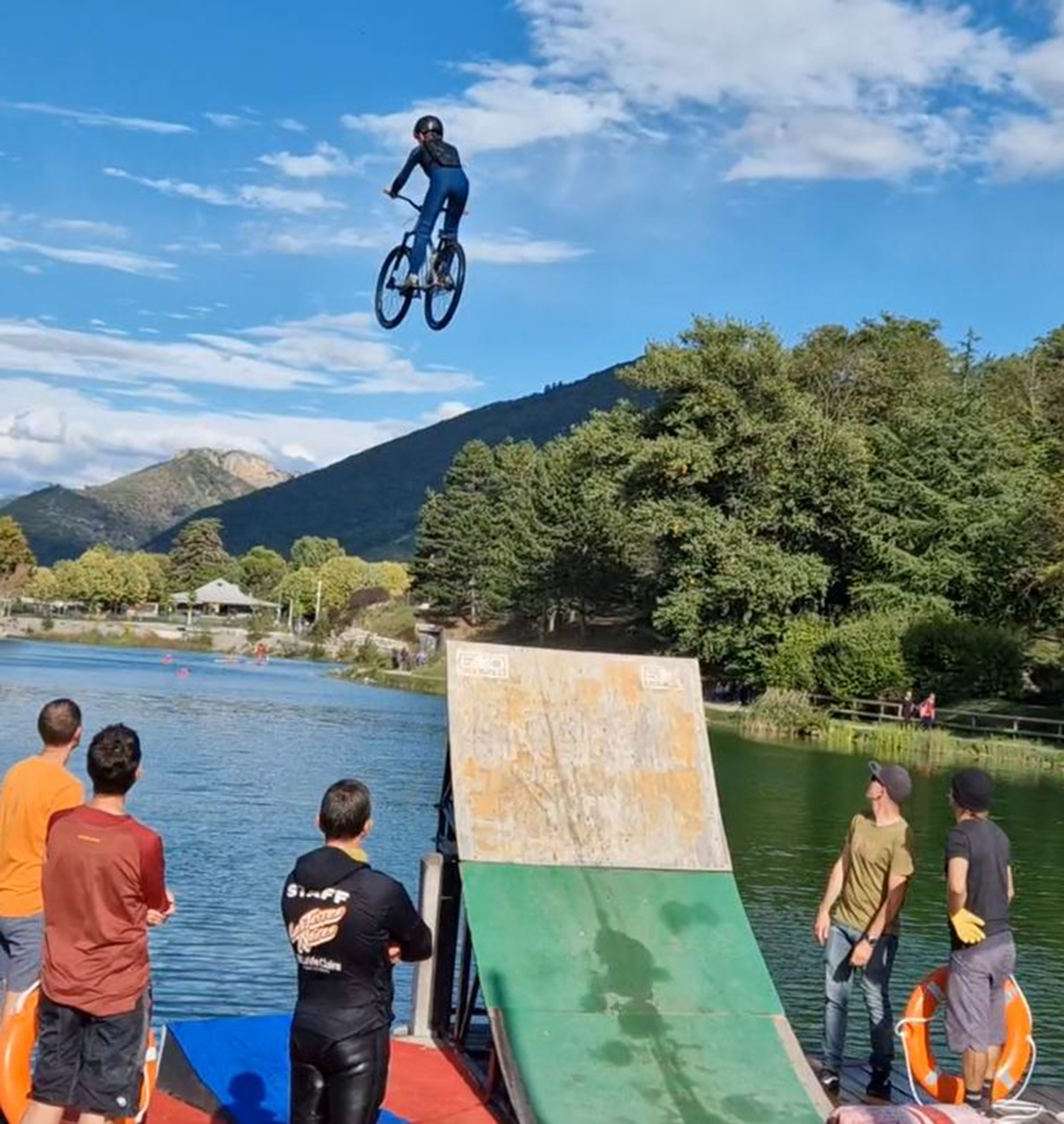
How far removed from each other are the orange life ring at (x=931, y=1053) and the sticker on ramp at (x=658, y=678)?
2318 mm

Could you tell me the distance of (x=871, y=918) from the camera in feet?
26.1

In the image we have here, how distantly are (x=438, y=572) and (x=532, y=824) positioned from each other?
94414mm

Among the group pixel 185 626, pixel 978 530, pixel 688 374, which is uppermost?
pixel 688 374

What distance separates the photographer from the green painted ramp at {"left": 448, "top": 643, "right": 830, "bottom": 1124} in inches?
280

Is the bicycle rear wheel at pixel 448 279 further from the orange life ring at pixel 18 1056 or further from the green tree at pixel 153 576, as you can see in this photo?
the green tree at pixel 153 576

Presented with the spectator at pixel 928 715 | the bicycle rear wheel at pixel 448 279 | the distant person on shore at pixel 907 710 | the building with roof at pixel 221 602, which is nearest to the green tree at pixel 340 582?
the building with roof at pixel 221 602

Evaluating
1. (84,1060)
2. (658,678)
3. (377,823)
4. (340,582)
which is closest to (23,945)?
(84,1060)

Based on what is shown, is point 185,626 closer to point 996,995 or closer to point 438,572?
point 438,572

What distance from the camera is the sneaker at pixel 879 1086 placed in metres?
8.12

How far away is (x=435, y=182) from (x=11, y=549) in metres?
126

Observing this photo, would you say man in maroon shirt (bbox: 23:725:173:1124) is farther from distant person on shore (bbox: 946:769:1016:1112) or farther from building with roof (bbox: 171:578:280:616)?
building with roof (bbox: 171:578:280:616)

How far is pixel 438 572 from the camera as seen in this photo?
102438 millimetres

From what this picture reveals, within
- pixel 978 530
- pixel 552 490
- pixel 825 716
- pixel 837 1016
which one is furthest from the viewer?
pixel 552 490

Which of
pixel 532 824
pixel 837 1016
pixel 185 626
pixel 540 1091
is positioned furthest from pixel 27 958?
pixel 185 626
